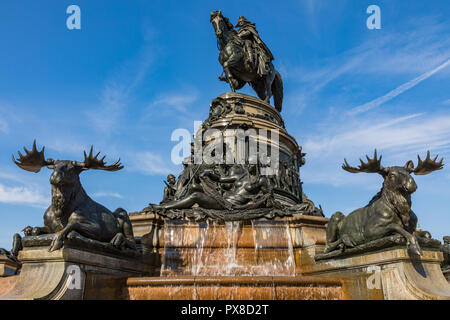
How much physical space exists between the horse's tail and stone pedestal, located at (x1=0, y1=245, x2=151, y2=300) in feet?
58.9

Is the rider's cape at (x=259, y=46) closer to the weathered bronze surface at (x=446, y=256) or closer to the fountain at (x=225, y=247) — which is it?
the fountain at (x=225, y=247)

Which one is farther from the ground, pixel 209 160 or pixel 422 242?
pixel 209 160

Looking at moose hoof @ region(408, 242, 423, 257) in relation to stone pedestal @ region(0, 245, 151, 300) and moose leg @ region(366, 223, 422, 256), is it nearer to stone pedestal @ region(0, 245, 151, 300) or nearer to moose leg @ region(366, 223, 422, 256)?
moose leg @ region(366, 223, 422, 256)

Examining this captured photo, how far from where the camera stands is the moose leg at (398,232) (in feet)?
20.8

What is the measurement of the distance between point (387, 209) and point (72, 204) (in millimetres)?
6468

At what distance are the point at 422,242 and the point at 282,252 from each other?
3.72 meters

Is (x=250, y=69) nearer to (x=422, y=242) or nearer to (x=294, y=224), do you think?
(x=294, y=224)

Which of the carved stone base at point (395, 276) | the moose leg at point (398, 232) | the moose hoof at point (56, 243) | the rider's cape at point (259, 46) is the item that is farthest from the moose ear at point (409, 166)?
the rider's cape at point (259, 46)

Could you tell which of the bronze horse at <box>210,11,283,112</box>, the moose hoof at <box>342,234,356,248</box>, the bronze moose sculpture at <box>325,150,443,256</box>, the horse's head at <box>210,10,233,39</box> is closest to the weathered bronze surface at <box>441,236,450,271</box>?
the bronze moose sculpture at <box>325,150,443,256</box>

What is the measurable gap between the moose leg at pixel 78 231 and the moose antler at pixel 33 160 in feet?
4.45

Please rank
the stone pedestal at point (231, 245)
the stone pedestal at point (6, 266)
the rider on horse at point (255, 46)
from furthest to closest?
the rider on horse at point (255, 46) → the stone pedestal at point (231, 245) → the stone pedestal at point (6, 266)

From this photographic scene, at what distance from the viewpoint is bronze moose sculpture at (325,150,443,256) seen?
23.2 ft

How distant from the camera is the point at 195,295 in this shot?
6.81 metres
